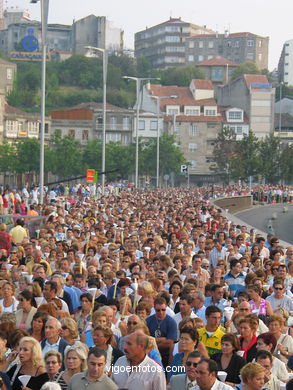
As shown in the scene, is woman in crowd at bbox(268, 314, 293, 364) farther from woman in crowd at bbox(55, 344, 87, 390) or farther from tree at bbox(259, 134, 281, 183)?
tree at bbox(259, 134, 281, 183)

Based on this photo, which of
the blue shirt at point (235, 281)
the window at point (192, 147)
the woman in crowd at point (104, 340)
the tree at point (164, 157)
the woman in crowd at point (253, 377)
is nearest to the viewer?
the woman in crowd at point (253, 377)

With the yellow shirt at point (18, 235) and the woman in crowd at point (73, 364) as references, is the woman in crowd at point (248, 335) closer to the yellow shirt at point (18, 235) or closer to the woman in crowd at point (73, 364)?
the woman in crowd at point (73, 364)

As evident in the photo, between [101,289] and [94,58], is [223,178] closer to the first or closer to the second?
[94,58]

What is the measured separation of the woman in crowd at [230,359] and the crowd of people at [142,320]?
12 mm

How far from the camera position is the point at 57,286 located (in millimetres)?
14867

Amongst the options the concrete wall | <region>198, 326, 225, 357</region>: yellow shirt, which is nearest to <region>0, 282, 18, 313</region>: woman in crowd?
<region>198, 326, 225, 357</region>: yellow shirt

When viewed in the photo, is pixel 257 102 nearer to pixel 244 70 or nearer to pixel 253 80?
pixel 253 80

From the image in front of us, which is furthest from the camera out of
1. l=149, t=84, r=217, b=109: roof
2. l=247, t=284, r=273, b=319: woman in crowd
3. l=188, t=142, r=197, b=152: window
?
l=149, t=84, r=217, b=109: roof

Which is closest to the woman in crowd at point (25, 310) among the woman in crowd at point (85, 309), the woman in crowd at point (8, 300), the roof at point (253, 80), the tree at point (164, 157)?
the woman in crowd at point (85, 309)

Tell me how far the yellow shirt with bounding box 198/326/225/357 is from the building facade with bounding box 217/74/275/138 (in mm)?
140750

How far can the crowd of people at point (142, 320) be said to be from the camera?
940 centimetres

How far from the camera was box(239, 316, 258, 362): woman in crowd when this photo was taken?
1134cm

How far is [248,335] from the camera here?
1145 cm

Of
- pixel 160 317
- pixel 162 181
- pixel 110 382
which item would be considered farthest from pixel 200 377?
pixel 162 181
